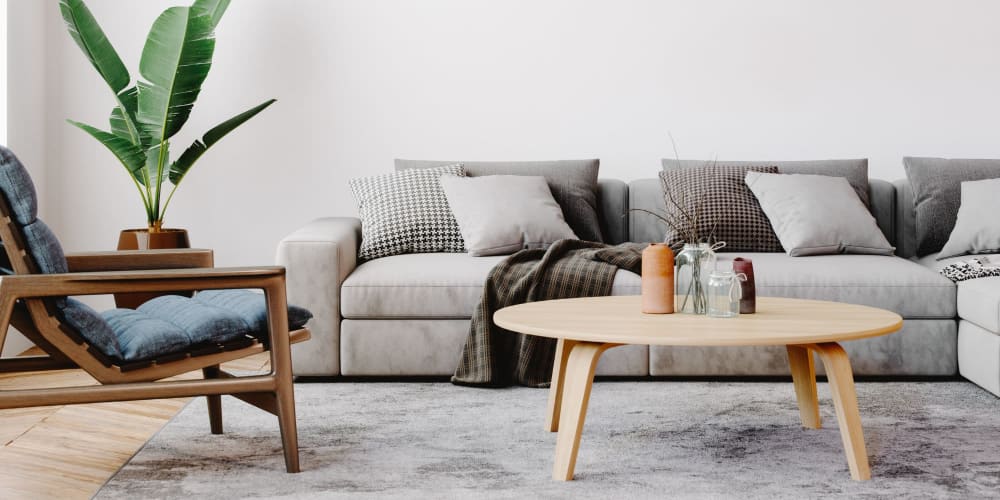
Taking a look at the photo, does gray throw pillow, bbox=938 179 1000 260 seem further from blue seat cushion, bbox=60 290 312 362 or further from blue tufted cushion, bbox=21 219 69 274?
blue tufted cushion, bbox=21 219 69 274

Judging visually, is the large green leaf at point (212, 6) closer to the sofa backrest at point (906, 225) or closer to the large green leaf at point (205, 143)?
the large green leaf at point (205, 143)

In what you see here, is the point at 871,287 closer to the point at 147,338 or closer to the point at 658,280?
the point at 658,280

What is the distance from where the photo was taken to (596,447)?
2488 millimetres

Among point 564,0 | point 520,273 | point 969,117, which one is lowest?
point 520,273

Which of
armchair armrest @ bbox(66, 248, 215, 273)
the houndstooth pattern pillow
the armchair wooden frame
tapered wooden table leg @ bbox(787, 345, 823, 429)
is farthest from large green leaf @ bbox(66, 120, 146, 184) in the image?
tapered wooden table leg @ bbox(787, 345, 823, 429)

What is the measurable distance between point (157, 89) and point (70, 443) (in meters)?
1.75

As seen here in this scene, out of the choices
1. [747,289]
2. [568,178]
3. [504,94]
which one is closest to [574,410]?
[747,289]

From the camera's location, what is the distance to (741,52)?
14.6ft

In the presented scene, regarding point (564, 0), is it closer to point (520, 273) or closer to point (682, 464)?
point (520, 273)

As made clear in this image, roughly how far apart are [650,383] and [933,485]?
1.27 meters

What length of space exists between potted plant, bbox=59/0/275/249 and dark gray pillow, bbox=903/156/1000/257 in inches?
112

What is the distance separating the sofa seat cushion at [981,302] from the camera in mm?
2941

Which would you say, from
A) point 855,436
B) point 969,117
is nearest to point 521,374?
point 855,436

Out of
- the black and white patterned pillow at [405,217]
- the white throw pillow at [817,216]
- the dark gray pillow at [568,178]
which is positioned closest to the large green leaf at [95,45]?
the black and white patterned pillow at [405,217]
